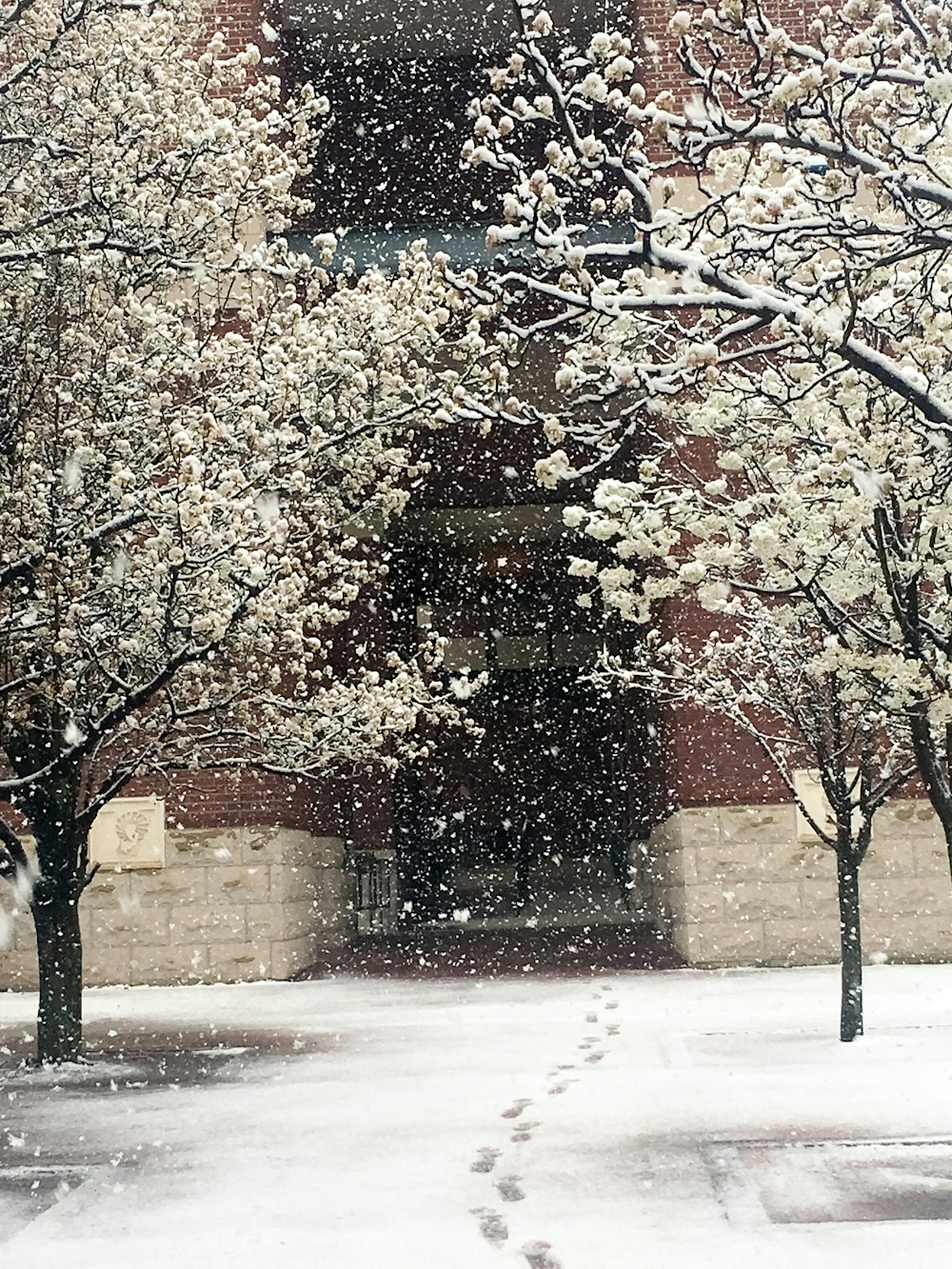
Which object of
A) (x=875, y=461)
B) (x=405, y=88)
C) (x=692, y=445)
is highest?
(x=405, y=88)

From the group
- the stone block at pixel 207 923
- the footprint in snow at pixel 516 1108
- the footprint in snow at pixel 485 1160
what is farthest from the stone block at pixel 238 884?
the footprint in snow at pixel 485 1160

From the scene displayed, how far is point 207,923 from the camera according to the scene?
15781 mm

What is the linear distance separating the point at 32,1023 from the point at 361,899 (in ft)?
36.4

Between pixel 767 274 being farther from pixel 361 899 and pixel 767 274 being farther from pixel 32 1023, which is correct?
pixel 361 899

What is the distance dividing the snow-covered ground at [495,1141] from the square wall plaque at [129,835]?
3249 mm

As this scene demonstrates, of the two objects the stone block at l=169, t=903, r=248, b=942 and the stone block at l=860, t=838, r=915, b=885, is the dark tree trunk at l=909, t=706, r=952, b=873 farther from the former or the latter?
the stone block at l=169, t=903, r=248, b=942

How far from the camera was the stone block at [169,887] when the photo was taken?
620 inches

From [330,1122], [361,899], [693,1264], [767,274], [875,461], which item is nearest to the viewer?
[693,1264]

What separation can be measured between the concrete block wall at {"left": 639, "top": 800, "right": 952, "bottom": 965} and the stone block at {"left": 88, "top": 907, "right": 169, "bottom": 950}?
638 cm

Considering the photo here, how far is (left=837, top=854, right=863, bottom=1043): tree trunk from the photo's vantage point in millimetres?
10125

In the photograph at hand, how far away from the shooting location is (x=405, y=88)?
20469 millimetres

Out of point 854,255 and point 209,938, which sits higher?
point 854,255

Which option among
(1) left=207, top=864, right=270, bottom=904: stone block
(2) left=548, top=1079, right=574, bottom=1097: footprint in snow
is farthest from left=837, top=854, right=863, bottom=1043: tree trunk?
(1) left=207, top=864, right=270, bottom=904: stone block

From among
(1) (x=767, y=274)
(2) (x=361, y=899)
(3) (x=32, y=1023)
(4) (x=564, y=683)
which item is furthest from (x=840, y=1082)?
(4) (x=564, y=683)
